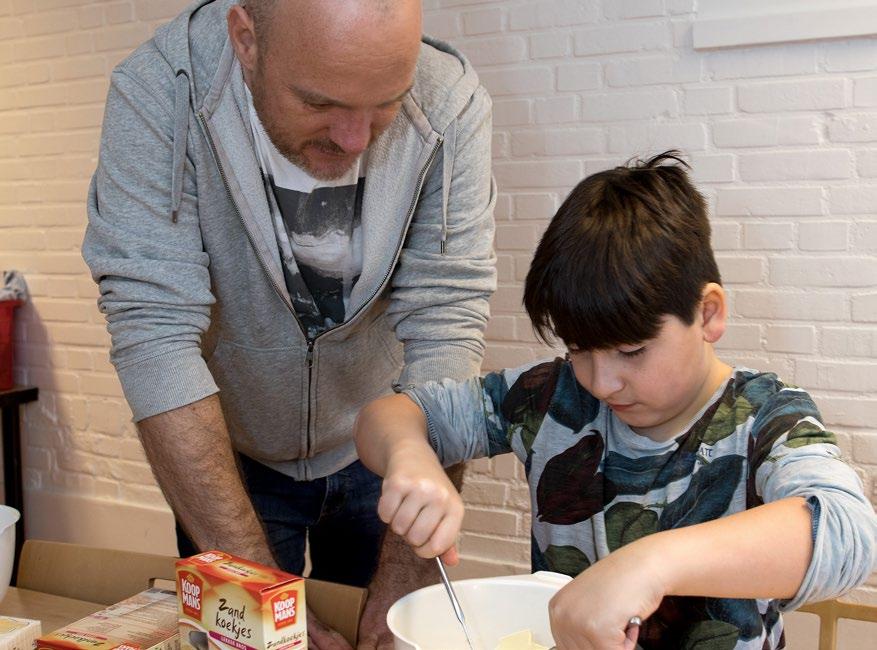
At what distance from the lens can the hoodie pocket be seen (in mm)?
→ 1534

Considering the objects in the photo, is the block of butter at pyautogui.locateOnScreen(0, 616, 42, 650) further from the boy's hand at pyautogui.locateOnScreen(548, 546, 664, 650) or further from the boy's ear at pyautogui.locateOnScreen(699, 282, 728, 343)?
the boy's ear at pyautogui.locateOnScreen(699, 282, 728, 343)

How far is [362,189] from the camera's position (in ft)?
4.86

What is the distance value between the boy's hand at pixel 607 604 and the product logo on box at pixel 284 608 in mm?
232

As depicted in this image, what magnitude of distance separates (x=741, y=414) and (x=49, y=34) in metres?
2.58

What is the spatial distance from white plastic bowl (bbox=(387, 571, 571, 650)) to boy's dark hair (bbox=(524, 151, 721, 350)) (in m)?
0.27

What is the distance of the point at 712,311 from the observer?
3.73ft

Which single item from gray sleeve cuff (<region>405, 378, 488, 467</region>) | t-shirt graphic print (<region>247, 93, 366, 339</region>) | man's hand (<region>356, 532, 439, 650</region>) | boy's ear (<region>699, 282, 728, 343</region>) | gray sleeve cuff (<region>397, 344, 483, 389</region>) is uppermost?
t-shirt graphic print (<region>247, 93, 366, 339</region>)

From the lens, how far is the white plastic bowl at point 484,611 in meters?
0.97

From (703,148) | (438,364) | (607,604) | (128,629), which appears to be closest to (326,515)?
(438,364)

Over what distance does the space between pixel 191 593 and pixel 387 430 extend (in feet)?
1.14

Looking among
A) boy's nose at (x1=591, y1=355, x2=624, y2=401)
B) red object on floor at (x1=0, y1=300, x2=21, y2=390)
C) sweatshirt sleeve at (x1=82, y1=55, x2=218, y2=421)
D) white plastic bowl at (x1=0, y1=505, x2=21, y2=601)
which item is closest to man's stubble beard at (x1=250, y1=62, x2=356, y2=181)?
sweatshirt sleeve at (x1=82, y1=55, x2=218, y2=421)

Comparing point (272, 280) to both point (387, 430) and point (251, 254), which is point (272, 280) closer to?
point (251, 254)

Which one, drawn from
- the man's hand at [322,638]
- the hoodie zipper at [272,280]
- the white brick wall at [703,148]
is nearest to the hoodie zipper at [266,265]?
the hoodie zipper at [272,280]

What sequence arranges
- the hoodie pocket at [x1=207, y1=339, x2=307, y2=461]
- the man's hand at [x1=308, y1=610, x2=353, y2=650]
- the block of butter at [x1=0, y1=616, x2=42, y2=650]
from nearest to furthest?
the block of butter at [x1=0, y1=616, x2=42, y2=650]
the man's hand at [x1=308, y1=610, x2=353, y2=650]
the hoodie pocket at [x1=207, y1=339, x2=307, y2=461]
